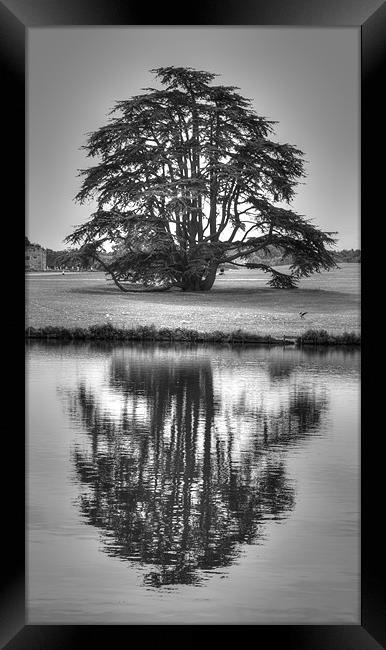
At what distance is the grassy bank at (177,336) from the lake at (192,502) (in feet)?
20.1

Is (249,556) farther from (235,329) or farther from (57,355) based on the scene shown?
(235,329)

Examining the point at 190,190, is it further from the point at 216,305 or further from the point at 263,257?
the point at 216,305

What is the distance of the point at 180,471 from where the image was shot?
731 cm

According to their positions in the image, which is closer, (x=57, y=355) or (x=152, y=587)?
(x=152, y=587)

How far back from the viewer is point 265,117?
2019cm

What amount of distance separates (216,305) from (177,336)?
3.32 feet

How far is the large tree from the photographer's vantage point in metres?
19.8

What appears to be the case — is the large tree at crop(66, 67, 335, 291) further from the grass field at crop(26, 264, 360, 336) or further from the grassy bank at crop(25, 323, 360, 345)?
the grassy bank at crop(25, 323, 360, 345)

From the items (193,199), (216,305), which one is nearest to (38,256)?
(193,199)

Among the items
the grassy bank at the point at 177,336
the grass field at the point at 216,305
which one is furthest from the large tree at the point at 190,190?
the grassy bank at the point at 177,336

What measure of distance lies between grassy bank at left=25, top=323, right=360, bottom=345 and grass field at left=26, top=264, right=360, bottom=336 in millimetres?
102

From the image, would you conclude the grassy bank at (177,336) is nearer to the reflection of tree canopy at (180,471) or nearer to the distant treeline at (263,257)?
the distant treeline at (263,257)

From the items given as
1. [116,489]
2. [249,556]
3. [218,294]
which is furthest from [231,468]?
[218,294]
